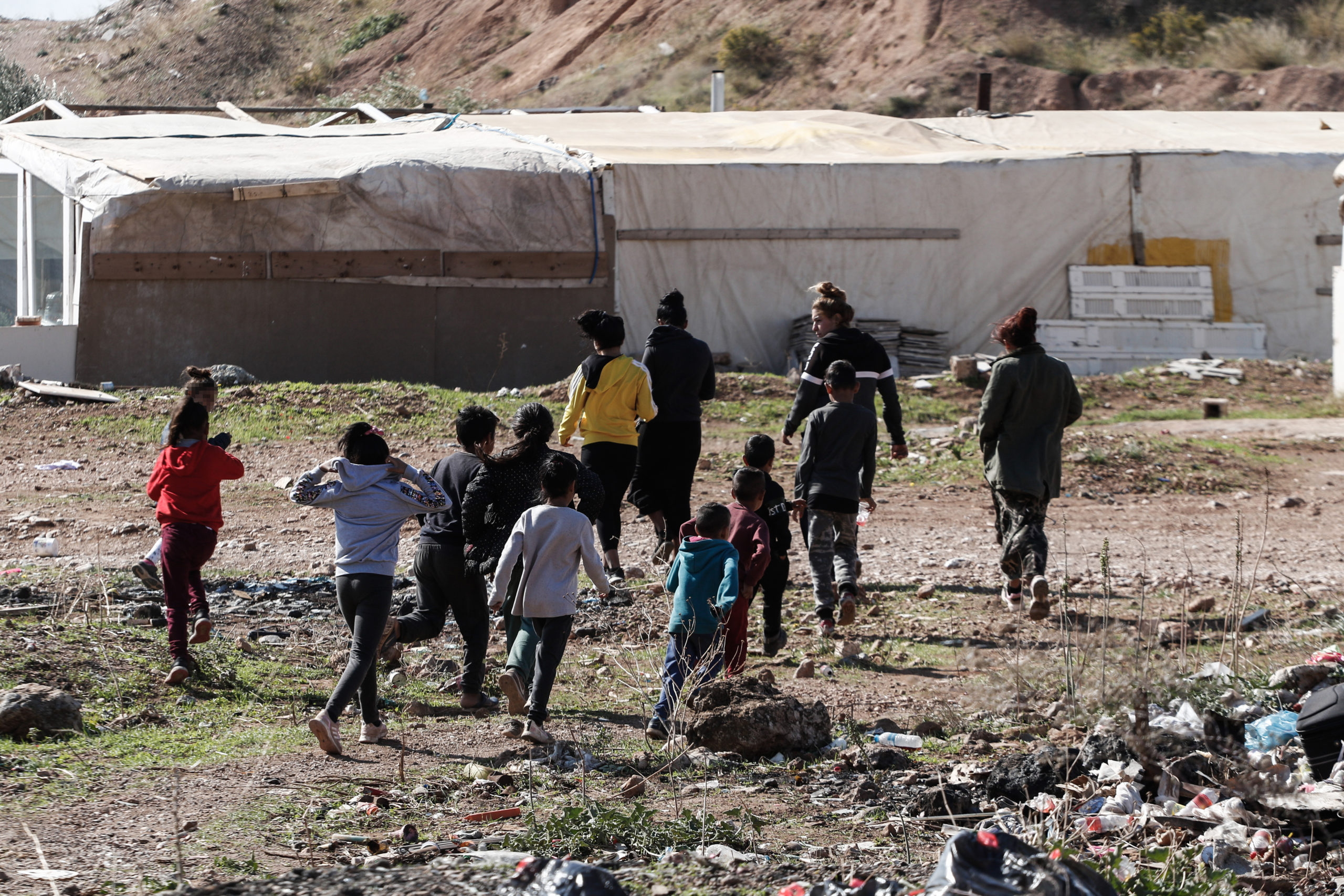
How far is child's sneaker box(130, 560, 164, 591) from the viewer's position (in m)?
6.40

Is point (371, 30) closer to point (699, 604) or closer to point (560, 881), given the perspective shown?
point (699, 604)

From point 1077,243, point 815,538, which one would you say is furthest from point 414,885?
point 1077,243

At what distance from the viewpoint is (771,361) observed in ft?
53.7

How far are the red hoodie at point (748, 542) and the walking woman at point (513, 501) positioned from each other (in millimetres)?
578

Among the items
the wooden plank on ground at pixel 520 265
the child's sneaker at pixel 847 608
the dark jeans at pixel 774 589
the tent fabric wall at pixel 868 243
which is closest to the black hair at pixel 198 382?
the dark jeans at pixel 774 589

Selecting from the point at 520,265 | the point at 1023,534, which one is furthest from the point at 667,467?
the point at 520,265

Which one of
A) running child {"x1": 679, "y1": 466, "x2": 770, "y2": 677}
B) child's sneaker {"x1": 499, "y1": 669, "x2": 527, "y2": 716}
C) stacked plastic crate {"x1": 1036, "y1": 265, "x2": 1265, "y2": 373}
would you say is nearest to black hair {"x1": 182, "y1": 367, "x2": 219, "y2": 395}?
child's sneaker {"x1": 499, "y1": 669, "x2": 527, "y2": 716}

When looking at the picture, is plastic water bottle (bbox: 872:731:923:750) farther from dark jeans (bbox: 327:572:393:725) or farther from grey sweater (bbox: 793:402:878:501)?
dark jeans (bbox: 327:572:393:725)

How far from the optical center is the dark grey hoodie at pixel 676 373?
729 cm

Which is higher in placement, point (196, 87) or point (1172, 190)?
point (196, 87)

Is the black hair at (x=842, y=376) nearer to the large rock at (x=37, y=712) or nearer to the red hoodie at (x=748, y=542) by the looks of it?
the red hoodie at (x=748, y=542)

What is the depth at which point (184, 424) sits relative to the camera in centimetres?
564

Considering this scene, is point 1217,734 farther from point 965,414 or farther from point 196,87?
point 196,87

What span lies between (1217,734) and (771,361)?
1243 cm
